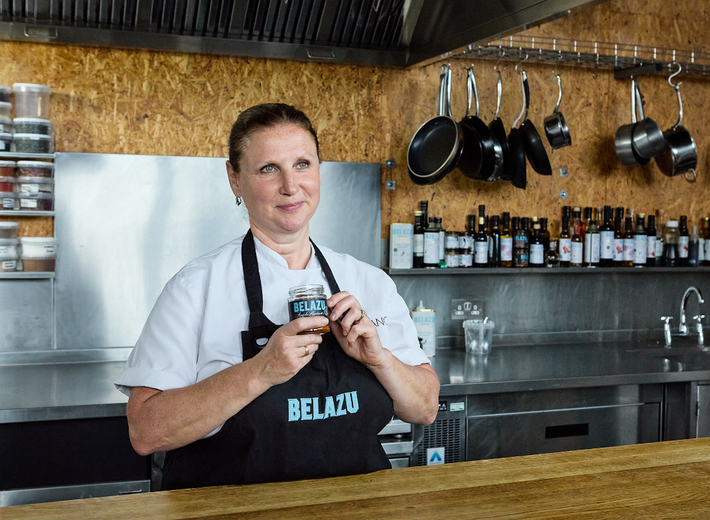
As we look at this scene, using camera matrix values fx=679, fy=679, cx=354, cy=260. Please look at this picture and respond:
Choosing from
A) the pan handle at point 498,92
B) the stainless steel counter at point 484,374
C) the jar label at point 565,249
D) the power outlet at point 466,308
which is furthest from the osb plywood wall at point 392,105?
the stainless steel counter at point 484,374

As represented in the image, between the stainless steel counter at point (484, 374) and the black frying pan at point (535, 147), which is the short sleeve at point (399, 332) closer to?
the stainless steel counter at point (484, 374)

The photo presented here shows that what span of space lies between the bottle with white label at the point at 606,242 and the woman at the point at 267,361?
1.98 metres

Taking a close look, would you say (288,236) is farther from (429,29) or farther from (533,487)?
(429,29)

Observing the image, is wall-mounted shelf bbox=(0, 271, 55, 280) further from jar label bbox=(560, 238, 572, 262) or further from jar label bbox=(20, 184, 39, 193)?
jar label bbox=(560, 238, 572, 262)

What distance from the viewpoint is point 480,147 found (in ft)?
9.38

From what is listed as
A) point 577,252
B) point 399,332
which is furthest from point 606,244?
point 399,332

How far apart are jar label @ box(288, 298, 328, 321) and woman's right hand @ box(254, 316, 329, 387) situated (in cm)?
1

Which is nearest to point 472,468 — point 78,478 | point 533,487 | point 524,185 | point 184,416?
point 533,487

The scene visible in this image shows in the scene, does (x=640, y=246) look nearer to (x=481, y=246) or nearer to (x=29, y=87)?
(x=481, y=246)

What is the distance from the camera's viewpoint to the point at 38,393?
2115mm

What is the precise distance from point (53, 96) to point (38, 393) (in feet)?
3.78

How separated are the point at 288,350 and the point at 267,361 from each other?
5cm

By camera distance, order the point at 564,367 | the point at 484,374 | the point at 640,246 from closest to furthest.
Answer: the point at 484,374 < the point at 564,367 < the point at 640,246

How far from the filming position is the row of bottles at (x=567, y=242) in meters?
2.97
